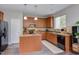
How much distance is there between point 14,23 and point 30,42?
917mm

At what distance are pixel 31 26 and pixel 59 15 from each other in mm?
1040

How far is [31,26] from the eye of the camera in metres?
3.91

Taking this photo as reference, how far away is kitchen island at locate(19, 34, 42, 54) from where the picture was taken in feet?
12.9

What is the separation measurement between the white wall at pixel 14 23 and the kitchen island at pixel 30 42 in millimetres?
239

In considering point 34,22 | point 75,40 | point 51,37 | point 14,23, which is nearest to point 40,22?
point 34,22

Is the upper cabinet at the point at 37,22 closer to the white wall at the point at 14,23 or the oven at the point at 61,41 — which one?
the white wall at the point at 14,23

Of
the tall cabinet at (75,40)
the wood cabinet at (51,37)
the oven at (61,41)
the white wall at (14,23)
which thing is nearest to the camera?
the tall cabinet at (75,40)

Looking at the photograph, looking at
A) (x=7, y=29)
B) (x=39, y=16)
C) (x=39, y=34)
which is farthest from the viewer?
(x=7, y=29)

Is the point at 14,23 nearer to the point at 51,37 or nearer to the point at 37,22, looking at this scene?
the point at 37,22

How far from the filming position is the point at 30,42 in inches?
164

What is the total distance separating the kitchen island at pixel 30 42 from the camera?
12.9ft

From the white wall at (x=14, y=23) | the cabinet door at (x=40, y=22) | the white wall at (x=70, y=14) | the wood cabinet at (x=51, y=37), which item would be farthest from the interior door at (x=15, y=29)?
the white wall at (x=70, y=14)
